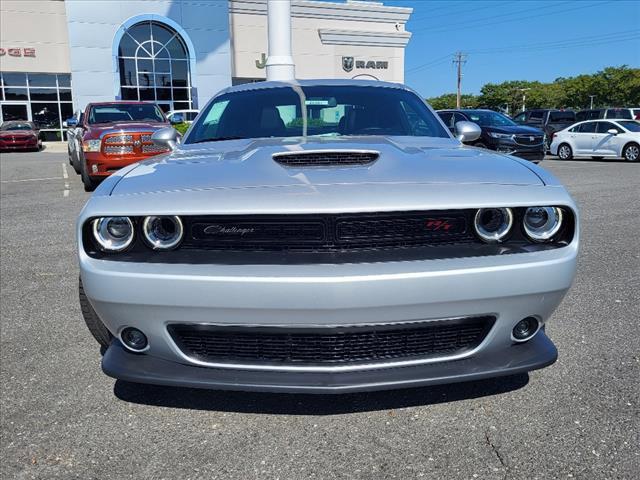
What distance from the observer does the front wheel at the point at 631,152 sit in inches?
669

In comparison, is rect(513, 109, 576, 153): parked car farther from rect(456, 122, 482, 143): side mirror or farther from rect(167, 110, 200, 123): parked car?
rect(456, 122, 482, 143): side mirror

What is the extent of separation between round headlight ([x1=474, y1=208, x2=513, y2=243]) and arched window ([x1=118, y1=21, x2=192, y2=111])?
33102 millimetres

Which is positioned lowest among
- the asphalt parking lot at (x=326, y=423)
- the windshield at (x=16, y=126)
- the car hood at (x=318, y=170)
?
the asphalt parking lot at (x=326, y=423)

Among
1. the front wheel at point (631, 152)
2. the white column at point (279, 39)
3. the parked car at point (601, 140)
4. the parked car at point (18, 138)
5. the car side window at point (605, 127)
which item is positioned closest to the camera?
the front wheel at point (631, 152)

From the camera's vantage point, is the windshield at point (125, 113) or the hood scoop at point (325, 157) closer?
the hood scoop at point (325, 157)

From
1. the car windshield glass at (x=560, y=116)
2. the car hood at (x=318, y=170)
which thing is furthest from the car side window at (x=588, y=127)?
the car hood at (x=318, y=170)

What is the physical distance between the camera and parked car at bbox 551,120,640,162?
17109mm

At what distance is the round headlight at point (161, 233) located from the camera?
2.27 meters

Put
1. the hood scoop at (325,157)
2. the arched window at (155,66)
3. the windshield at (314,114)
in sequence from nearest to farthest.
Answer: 1. the hood scoop at (325,157)
2. the windshield at (314,114)
3. the arched window at (155,66)

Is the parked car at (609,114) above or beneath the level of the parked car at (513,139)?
above

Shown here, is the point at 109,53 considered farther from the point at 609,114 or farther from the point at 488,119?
the point at 609,114

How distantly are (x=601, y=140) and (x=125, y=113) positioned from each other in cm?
1417

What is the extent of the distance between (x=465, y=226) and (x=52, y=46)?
35.8 meters

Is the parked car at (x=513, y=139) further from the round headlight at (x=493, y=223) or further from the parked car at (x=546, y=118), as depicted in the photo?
the round headlight at (x=493, y=223)
